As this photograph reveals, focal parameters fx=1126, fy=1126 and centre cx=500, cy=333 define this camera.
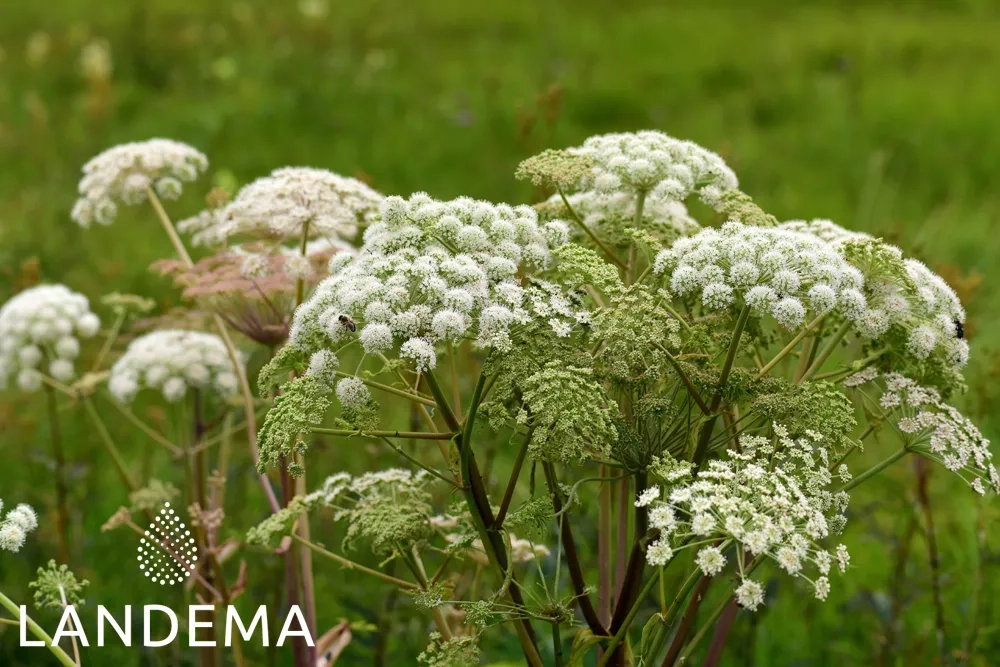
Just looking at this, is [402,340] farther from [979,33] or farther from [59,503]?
[979,33]

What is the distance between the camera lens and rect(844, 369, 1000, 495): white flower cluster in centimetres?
263

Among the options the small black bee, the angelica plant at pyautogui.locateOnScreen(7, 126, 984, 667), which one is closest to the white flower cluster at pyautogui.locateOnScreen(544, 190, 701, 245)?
the angelica plant at pyautogui.locateOnScreen(7, 126, 984, 667)

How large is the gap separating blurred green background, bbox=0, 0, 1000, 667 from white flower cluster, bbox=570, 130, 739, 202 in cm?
163

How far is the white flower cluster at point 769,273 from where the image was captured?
2375 mm

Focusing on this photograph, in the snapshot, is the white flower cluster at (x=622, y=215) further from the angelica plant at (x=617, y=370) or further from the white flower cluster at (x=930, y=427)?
the white flower cluster at (x=930, y=427)

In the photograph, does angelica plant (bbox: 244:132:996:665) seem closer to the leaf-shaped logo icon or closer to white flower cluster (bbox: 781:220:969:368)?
white flower cluster (bbox: 781:220:969:368)

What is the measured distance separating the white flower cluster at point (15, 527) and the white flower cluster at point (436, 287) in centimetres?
77

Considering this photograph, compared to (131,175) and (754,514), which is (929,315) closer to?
(754,514)

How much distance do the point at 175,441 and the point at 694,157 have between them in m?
3.47

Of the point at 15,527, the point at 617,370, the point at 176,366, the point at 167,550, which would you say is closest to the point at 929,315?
the point at 617,370

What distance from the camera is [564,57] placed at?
12.6 meters

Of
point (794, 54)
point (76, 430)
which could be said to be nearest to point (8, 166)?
point (76, 430)

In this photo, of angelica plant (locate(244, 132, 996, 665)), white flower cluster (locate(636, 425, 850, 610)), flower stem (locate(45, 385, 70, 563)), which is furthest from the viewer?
flower stem (locate(45, 385, 70, 563))

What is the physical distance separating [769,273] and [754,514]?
53cm
